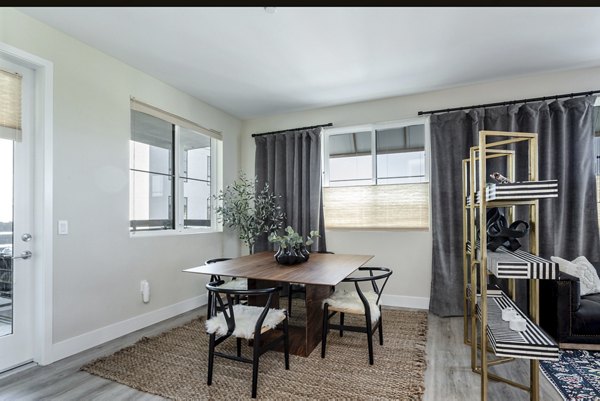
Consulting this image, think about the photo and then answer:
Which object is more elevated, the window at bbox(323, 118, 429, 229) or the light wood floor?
the window at bbox(323, 118, 429, 229)

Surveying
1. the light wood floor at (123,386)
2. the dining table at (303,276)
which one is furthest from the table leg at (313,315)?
the light wood floor at (123,386)

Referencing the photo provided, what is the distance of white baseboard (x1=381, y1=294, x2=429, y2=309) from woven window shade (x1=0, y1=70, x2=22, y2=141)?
12.7 feet

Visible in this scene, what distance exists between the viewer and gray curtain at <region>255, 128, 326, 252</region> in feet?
14.1

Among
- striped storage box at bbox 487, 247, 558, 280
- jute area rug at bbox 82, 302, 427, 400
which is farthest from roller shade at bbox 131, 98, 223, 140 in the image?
striped storage box at bbox 487, 247, 558, 280

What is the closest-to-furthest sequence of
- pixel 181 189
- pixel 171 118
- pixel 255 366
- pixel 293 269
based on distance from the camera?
pixel 255 366, pixel 293 269, pixel 171 118, pixel 181 189

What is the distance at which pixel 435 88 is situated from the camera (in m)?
3.80

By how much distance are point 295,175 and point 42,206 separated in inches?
106

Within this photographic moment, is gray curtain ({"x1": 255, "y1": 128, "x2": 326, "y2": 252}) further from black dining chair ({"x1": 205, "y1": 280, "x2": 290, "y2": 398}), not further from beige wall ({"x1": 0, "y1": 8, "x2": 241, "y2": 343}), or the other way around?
black dining chair ({"x1": 205, "y1": 280, "x2": 290, "y2": 398})

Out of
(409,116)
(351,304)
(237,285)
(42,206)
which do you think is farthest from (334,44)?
(42,206)

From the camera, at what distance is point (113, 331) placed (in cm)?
302

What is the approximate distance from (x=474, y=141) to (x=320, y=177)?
178 centimetres

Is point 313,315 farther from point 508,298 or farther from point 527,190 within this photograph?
point 527,190

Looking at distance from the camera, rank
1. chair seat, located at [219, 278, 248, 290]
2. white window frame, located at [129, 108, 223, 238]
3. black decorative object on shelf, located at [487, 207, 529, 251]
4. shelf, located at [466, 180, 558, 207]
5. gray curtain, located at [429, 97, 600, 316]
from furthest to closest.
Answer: white window frame, located at [129, 108, 223, 238]
gray curtain, located at [429, 97, 600, 316]
chair seat, located at [219, 278, 248, 290]
black decorative object on shelf, located at [487, 207, 529, 251]
shelf, located at [466, 180, 558, 207]
